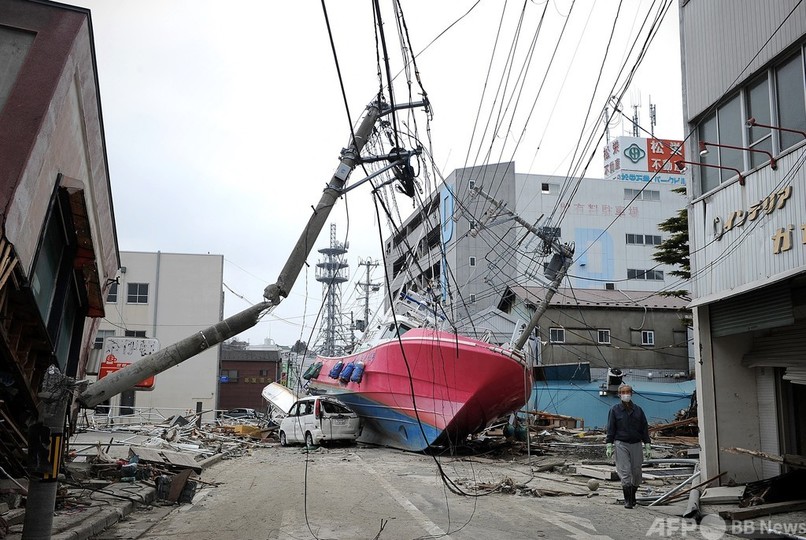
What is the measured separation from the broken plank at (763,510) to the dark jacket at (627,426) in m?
1.70

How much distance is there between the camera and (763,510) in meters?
Result: 8.21

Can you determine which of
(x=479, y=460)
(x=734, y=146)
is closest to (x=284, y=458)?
(x=479, y=460)

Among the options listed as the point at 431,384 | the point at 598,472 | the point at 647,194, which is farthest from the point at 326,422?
the point at 647,194

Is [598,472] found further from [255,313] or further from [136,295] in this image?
[136,295]

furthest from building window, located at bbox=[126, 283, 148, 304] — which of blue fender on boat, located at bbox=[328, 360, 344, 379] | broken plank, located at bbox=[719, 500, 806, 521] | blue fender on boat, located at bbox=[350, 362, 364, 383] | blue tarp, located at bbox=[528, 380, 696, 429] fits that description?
broken plank, located at bbox=[719, 500, 806, 521]

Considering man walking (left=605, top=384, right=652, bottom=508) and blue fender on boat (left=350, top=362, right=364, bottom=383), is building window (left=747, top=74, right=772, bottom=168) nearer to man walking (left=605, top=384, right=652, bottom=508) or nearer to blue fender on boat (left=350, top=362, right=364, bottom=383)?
man walking (left=605, top=384, right=652, bottom=508)

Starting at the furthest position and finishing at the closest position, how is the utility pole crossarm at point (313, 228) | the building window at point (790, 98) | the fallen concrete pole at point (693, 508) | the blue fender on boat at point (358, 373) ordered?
the blue fender on boat at point (358, 373)
the building window at point (790, 98)
the fallen concrete pole at point (693, 508)
the utility pole crossarm at point (313, 228)

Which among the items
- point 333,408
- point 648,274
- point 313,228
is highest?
point 648,274

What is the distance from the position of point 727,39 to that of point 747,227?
3338 mm

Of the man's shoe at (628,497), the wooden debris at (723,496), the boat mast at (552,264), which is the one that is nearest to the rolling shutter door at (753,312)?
the wooden debris at (723,496)

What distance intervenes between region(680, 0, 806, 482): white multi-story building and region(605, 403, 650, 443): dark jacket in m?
1.74

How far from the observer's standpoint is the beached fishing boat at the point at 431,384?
17625 millimetres

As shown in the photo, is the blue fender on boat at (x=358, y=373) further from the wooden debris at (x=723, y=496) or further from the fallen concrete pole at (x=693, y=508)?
the fallen concrete pole at (x=693, y=508)

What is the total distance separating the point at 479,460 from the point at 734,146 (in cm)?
1014
